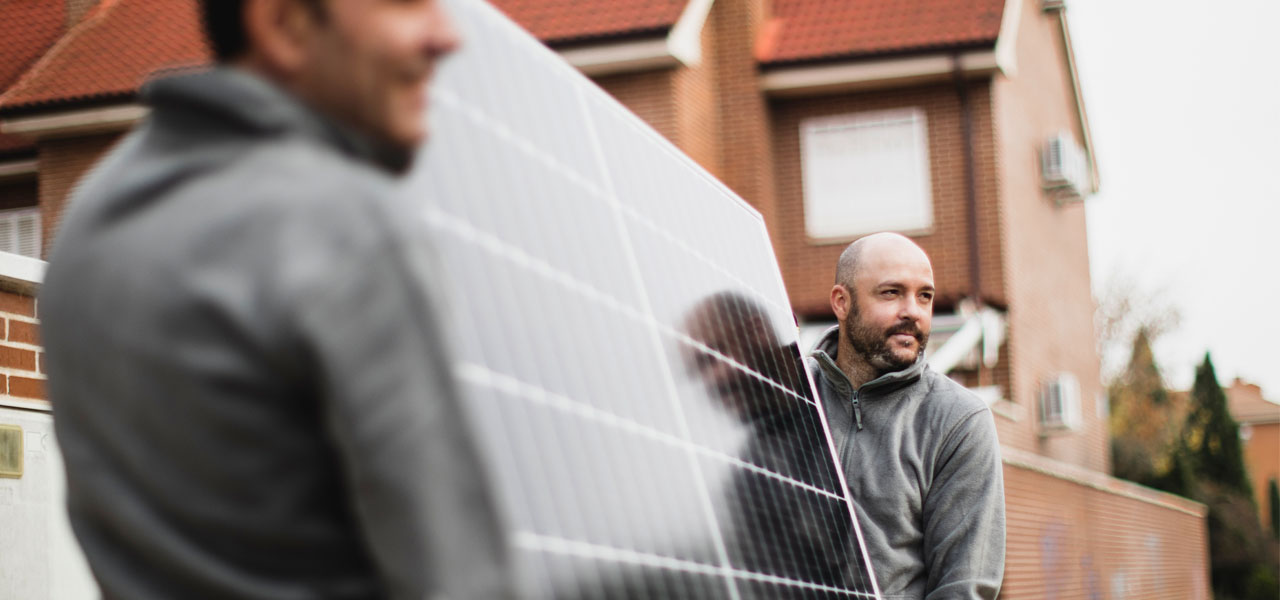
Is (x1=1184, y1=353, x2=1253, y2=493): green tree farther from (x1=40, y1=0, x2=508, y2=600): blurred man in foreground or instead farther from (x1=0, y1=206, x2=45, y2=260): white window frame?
(x1=40, y1=0, x2=508, y2=600): blurred man in foreground

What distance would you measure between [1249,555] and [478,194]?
45439mm

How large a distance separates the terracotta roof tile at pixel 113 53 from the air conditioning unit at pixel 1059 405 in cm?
1390

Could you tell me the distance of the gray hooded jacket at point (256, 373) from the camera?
146 cm

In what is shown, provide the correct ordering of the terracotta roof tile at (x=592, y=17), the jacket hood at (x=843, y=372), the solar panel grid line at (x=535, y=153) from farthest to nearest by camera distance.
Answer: the terracotta roof tile at (x=592, y=17), the jacket hood at (x=843, y=372), the solar panel grid line at (x=535, y=153)

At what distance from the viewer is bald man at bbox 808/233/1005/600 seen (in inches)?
178

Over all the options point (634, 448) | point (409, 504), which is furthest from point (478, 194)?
point (409, 504)

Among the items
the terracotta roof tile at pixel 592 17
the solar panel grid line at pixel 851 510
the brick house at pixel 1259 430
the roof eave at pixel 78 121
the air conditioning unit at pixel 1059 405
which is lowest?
the brick house at pixel 1259 430

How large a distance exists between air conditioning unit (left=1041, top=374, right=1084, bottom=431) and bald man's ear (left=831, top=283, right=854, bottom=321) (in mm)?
19960

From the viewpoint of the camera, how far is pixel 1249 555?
43.3 meters

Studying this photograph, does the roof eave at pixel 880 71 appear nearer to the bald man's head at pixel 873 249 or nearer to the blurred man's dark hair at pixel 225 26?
the bald man's head at pixel 873 249

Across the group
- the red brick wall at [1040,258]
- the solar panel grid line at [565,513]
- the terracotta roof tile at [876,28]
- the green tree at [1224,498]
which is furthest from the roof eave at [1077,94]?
the solar panel grid line at [565,513]

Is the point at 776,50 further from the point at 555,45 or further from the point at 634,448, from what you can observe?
Result: the point at 634,448

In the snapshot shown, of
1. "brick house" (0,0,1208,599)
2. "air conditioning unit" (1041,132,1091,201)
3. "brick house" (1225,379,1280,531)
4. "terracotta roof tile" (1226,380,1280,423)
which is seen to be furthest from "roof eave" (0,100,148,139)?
"terracotta roof tile" (1226,380,1280,423)

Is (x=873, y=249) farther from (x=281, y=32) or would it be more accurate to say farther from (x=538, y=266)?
(x=281, y=32)
